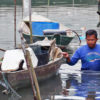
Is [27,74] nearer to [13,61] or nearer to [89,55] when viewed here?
[13,61]

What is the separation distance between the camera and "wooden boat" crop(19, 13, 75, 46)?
58.8 ft

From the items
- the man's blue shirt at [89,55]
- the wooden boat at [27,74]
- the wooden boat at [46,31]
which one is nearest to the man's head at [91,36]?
the man's blue shirt at [89,55]

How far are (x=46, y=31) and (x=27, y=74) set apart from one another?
294 inches

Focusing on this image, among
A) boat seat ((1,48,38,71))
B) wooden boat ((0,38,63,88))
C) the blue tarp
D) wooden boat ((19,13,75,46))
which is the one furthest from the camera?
the blue tarp

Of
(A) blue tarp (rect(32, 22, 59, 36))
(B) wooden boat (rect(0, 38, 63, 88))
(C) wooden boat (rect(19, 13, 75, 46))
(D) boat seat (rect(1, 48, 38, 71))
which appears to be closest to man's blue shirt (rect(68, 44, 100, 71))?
(B) wooden boat (rect(0, 38, 63, 88))

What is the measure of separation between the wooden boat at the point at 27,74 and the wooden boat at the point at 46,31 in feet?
18.4

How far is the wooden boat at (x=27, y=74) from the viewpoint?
1023 cm

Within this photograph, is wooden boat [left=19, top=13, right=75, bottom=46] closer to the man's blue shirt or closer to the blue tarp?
the blue tarp

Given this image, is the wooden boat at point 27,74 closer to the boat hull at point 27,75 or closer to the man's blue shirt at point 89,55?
the boat hull at point 27,75

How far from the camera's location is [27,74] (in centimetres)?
1061

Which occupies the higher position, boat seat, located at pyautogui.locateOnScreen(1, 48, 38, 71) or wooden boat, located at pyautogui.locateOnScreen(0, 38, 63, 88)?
boat seat, located at pyautogui.locateOnScreen(1, 48, 38, 71)

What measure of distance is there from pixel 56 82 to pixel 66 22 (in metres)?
18.4

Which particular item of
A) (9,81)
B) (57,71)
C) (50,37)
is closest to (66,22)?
(50,37)

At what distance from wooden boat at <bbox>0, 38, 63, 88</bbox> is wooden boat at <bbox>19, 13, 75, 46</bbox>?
5596 millimetres
